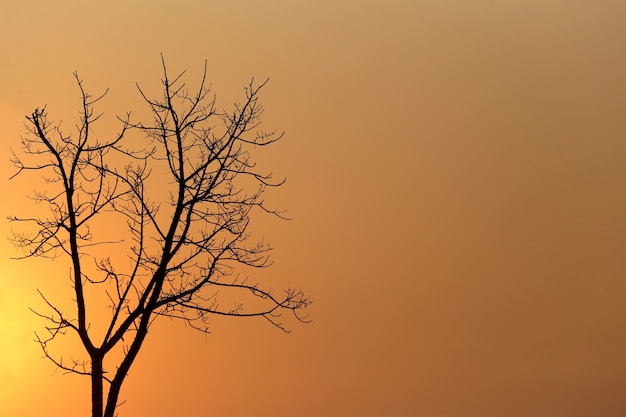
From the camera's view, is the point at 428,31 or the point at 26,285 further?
the point at 428,31

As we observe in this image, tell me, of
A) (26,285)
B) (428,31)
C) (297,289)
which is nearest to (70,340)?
(26,285)

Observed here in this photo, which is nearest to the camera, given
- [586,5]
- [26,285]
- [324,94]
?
[26,285]

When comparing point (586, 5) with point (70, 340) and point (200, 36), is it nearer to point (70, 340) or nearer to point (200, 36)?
point (200, 36)

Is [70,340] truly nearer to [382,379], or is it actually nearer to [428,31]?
[382,379]

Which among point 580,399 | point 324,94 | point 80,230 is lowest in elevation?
point 580,399

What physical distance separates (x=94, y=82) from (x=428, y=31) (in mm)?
1734

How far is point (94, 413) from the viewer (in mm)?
2260

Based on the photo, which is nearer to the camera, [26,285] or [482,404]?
[26,285]

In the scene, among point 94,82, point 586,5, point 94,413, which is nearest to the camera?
point 94,413

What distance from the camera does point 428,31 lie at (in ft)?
15.2

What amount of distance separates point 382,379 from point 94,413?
2.22 m

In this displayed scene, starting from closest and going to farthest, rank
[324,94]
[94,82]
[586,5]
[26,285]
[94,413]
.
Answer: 1. [94,413]
2. [26,285]
3. [94,82]
4. [324,94]
5. [586,5]

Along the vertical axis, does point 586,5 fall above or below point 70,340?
above

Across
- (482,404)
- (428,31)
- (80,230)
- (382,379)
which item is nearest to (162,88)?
(80,230)
